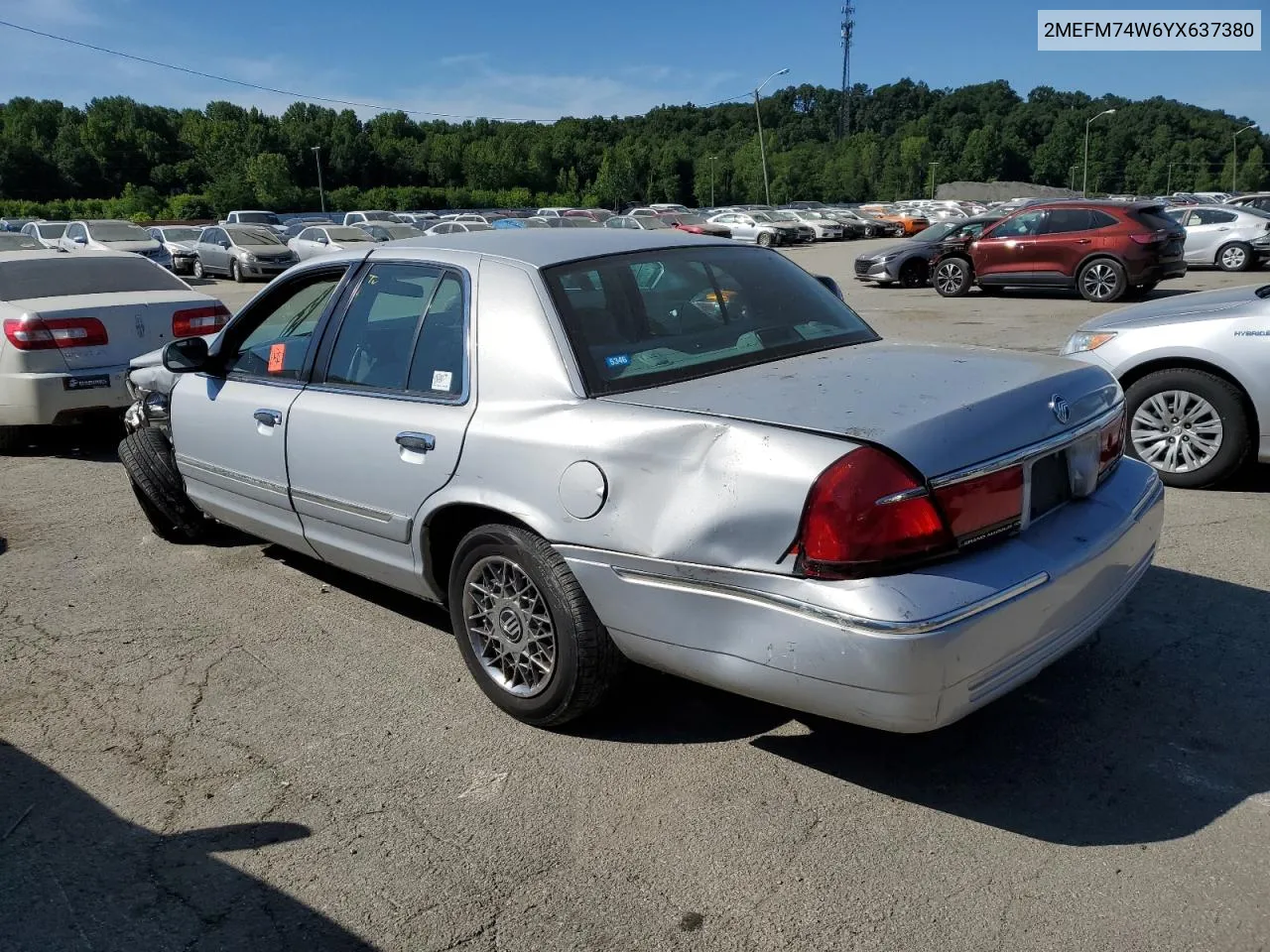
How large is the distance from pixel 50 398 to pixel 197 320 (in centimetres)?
128

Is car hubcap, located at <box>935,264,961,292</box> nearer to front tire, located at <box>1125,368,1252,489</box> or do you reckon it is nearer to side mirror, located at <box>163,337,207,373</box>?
front tire, located at <box>1125,368,1252,489</box>

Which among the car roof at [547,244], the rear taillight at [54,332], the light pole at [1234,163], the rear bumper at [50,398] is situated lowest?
the rear bumper at [50,398]

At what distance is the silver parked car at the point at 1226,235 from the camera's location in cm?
2217

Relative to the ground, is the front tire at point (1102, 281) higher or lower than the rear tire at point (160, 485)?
higher

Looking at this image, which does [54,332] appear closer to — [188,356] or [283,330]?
[188,356]

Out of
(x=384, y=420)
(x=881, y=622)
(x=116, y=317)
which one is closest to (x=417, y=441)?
(x=384, y=420)

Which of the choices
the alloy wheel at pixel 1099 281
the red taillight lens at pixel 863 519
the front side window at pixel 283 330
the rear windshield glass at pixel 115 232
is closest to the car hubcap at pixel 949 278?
the alloy wheel at pixel 1099 281

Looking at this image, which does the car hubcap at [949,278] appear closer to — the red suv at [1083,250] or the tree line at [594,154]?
the red suv at [1083,250]

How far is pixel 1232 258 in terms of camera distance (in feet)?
74.4

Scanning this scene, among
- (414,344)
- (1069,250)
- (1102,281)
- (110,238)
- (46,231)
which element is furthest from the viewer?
(46,231)

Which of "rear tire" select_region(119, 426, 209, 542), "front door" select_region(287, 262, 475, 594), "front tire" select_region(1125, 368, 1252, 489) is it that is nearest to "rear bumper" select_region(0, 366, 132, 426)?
"rear tire" select_region(119, 426, 209, 542)

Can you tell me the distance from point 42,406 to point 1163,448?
7.51 m

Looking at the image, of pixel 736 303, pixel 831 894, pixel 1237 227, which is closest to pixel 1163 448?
pixel 736 303

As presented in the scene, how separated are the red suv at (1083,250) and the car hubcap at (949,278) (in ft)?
0.95
